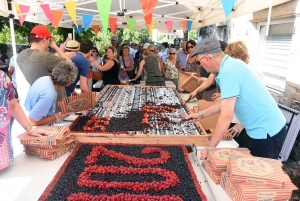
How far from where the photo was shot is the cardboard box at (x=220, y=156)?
4.68 ft

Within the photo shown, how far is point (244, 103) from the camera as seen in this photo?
1697mm

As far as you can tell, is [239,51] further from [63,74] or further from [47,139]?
[47,139]

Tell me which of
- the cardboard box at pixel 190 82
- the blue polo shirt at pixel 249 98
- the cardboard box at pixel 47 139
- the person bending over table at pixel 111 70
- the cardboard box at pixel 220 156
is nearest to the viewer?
the cardboard box at pixel 220 156

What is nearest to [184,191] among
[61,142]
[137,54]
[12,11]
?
[61,142]

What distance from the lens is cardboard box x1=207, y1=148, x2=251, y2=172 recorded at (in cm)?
143

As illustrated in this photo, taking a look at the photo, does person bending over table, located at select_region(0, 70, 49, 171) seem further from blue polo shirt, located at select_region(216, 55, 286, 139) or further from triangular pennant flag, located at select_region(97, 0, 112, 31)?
triangular pennant flag, located at select_region(97, 0, 112, 31)

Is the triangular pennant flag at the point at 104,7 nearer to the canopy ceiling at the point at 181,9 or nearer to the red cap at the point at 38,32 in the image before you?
the canopy ceiling at the point at 181,9

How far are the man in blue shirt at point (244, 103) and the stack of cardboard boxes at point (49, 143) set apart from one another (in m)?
1.01

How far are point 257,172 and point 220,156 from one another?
28 cm

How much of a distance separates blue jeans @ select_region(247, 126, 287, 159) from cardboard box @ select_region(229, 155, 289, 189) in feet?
1.63

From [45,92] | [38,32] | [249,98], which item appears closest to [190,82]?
[249,98]

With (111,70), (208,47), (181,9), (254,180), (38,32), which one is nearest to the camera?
(254,180)

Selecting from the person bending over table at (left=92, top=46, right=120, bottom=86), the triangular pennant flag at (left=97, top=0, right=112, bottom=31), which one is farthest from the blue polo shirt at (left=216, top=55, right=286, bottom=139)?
the person bending over table at (left=92, top=46, right=120, bottom=86)

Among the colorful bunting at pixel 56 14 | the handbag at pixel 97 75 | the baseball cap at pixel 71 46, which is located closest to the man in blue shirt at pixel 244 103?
the baseball cap at pixel 71 46
